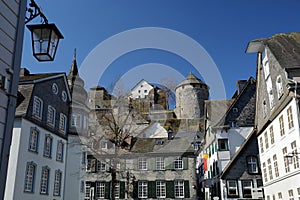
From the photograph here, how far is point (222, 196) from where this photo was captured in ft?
83.6

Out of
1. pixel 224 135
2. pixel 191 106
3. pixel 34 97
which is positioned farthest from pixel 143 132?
pixel 191 106

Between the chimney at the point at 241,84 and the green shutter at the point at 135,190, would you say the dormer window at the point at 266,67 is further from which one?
the green shutter at the point at 135,190

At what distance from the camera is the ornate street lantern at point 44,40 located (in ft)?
17.2

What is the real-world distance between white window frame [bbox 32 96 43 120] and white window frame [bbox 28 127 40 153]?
39.6 inches

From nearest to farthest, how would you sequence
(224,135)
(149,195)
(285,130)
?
1. (285,130)
2. (224,135)
3. (149,195)

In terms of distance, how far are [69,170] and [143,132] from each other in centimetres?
1543

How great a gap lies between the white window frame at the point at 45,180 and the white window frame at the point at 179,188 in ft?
46.1

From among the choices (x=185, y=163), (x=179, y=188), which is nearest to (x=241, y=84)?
(x=185, y=163)

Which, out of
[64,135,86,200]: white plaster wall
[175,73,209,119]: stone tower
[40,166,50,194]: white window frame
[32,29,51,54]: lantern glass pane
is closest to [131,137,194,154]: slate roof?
[64,135,86,200]: white plaster wall

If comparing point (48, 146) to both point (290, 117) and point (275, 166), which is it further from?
point (290, 117)

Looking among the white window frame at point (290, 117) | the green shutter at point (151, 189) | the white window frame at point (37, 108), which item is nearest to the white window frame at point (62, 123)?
the white window frame at point (37, 108)

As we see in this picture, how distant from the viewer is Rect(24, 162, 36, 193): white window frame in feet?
66.0

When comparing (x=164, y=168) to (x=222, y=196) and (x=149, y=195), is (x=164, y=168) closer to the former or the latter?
(x=149, y=195)

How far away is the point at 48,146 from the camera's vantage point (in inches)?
923
